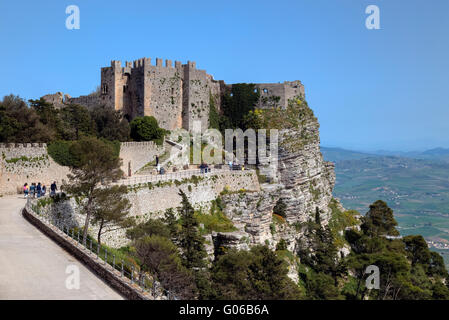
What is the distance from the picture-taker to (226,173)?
38188mm

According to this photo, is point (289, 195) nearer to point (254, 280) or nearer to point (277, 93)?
point (277, 93)

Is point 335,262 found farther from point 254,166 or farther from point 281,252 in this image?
point 254,166

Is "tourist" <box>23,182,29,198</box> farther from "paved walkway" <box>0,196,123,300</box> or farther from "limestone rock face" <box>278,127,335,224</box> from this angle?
"limestone rock face" <box>278,127,335,224</box>

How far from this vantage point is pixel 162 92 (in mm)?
42625

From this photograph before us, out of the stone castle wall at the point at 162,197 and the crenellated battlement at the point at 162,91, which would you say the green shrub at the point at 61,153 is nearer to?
the stone castle wall at the point at 162,197

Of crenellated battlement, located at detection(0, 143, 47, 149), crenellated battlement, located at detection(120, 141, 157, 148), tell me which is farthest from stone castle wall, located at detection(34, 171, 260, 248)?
crenellated battlement, located at detection(120, 141, 157, 148)

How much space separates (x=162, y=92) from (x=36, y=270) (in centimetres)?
Result: 2860

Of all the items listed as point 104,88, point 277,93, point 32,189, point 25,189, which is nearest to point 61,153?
point 32,189

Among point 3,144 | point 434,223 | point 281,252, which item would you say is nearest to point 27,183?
point 3,144

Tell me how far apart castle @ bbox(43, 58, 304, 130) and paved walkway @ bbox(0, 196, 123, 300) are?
22.1m

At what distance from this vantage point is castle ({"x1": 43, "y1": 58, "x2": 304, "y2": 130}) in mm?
42000

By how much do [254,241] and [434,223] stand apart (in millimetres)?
120258

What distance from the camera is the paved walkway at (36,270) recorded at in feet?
46.6
